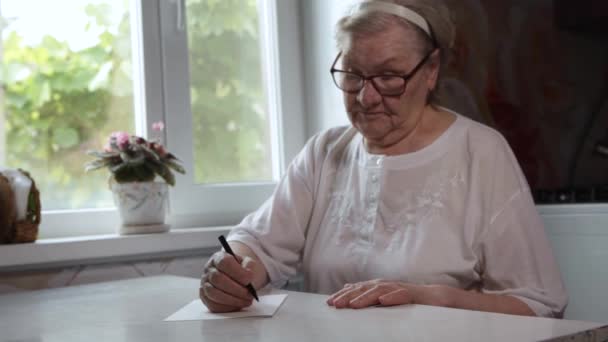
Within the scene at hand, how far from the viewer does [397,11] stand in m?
1.61

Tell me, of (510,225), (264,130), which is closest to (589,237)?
(510,225)

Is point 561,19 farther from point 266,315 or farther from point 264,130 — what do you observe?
point 266,315

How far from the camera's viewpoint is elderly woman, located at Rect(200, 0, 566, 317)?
151 cm

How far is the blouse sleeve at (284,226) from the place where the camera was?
5.78ft

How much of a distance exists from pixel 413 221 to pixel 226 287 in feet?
1.64

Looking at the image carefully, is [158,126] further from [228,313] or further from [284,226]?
[228,313]

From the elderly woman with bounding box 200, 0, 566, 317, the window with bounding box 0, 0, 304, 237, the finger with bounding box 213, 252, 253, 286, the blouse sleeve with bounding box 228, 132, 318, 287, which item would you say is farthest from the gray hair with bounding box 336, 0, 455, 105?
the window with bounding box 0, 0, 304, 237

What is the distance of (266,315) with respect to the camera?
1.18m

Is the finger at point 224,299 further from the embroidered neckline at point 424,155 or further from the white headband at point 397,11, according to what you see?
the white headband at point 397,11

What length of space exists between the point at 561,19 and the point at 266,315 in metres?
1.37

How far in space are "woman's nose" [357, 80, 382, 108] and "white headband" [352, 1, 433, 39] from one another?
15 centimetres

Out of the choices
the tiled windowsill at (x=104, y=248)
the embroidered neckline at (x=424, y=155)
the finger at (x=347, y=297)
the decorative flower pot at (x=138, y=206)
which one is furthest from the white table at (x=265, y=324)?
the decorative flower pot at (x=138, y=206)

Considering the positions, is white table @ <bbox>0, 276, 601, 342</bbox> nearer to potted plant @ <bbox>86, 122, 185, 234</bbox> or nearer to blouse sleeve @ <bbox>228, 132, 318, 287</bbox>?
blouse sleeve @ <bbox>228, 132, 318, 287</bbox>

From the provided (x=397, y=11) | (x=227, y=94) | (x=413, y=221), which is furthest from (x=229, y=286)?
(x=227, y=94)
